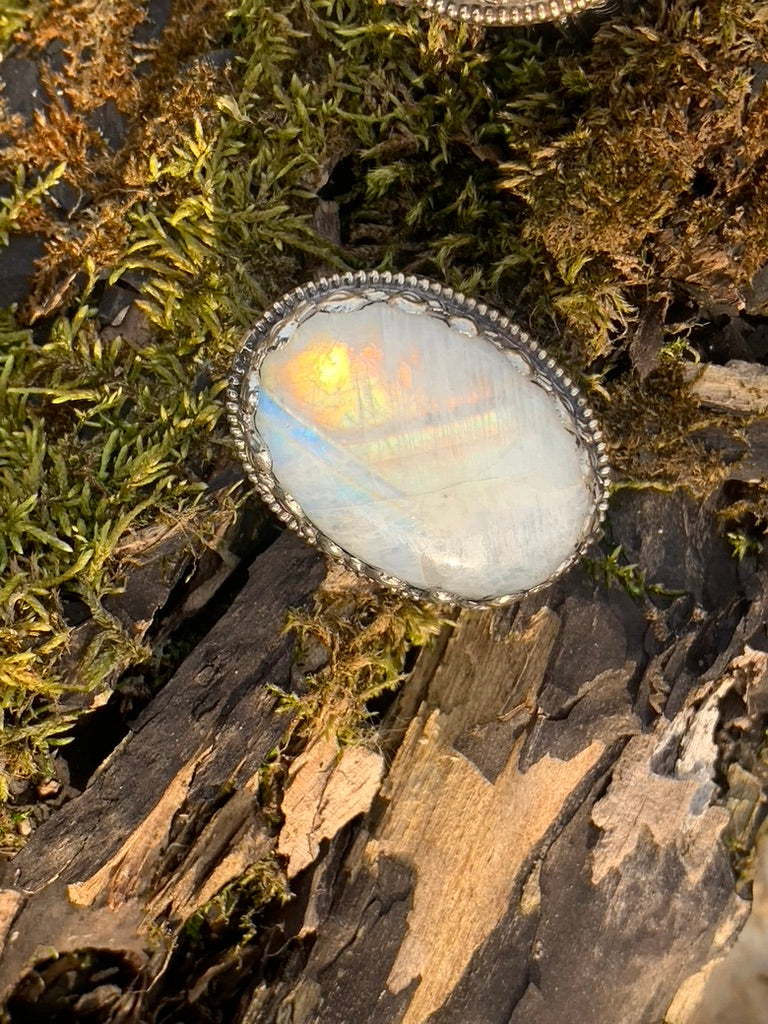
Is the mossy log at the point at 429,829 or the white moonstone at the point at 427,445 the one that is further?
the mossy log at the point at 429,829

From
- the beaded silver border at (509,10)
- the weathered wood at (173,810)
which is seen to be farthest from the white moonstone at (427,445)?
the beaded silver border at (509,10)

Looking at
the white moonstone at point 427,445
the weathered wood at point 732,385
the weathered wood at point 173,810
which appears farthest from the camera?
the weathered wood at point 732,385

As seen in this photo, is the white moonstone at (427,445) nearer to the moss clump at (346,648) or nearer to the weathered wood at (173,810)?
the moss clump at (346,648)

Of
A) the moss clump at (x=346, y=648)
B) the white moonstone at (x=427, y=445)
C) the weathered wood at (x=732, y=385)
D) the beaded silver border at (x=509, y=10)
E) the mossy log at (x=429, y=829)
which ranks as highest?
the beaded silver border at (x=509, y=10)

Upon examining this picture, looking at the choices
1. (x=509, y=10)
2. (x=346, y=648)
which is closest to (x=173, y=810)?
(x=346, y=648)

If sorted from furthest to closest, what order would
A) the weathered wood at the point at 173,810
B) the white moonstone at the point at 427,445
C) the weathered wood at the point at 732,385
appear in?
the weathered wood at the point at 732,385
the weathered wood at the point at 173,810
the white moonstone at the point at 427,445

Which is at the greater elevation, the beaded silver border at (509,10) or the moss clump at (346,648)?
the beaded silver border at (509,10)

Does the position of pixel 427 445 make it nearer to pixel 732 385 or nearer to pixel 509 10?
pixel 732 385

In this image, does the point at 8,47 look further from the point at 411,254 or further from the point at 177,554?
the point at 177,554

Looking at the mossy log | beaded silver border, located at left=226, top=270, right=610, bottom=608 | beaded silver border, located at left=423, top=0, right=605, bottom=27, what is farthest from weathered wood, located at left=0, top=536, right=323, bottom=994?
beaded silver border, located at left=423, top=0, right=605, bottom=27
